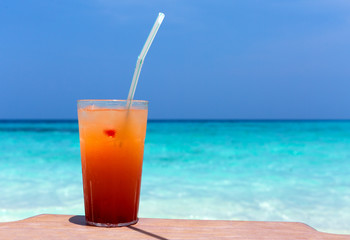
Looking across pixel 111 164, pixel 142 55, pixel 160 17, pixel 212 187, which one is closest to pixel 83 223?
pixel 111 164

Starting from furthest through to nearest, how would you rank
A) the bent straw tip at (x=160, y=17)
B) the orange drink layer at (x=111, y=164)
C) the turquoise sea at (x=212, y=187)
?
1. the turquoise sea at (x=212, y=187)
2. the orange drink layer at (x=111, y=164)
3. the bent straw tip at (x=160, y=17)

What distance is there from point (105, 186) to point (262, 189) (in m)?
4.55

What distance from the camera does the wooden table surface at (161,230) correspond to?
3.26 ft

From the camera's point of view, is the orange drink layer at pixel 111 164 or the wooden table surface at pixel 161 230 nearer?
the wooden table surface at pixel 161 230

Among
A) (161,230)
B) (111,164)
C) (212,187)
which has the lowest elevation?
(161,230)

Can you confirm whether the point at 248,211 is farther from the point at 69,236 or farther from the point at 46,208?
the point at 69,236

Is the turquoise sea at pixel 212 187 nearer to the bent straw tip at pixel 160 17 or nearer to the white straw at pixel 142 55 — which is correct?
the white straw at pixel 142 55

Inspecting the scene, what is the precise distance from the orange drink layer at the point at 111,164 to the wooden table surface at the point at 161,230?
0.15 ft

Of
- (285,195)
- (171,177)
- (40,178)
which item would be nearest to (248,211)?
(285,195)

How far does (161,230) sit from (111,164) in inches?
8.8

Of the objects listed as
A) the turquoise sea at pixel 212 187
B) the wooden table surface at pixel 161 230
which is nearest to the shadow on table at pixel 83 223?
the wooden table surface at pixel 161 230

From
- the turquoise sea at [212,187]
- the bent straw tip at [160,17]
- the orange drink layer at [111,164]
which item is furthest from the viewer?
the turquoise sea at [212,187]

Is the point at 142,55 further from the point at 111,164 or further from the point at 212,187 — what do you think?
the point at 212,187

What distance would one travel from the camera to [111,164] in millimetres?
1136
